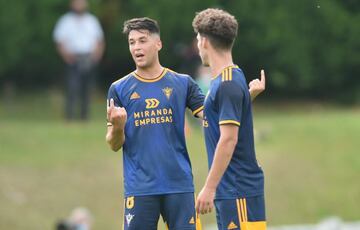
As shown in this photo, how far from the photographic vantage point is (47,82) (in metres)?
26.0

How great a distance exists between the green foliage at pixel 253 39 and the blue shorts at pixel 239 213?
1363cm

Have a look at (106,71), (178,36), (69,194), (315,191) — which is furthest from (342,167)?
(106,71)

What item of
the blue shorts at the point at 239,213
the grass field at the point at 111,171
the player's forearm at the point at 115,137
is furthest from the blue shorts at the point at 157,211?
the grass field at the point at 111,171

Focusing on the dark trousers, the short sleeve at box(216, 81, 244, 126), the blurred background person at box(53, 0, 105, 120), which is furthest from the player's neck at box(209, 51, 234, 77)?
the dark trousers

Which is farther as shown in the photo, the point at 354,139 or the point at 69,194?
the point at 354,139

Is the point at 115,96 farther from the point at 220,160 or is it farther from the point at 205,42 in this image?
the point at 220,160

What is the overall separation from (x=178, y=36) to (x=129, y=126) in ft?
53.1

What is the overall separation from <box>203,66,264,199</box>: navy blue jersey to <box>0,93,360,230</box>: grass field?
8.48 metres

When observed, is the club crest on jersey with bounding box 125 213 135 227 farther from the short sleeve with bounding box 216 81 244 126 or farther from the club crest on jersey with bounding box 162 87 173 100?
the short sleeve with bounding box 216 81 244 126

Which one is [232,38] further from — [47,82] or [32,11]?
[47,82]

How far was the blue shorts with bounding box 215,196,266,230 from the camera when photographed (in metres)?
7.77

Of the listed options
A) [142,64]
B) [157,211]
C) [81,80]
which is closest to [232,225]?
[157,211]

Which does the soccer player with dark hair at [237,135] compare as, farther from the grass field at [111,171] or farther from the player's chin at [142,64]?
the grass field at [111,171]

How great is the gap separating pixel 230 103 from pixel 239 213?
828mm
